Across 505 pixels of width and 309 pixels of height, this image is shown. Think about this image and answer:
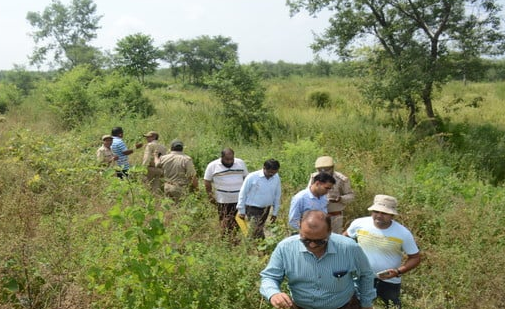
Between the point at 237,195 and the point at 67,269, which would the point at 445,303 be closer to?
the point at 237,195

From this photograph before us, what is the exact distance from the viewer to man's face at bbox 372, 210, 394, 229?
3.84 m

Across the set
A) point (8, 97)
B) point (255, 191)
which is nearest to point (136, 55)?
point (8, 97)

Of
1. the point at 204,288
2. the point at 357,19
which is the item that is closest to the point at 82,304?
the point at 204,288

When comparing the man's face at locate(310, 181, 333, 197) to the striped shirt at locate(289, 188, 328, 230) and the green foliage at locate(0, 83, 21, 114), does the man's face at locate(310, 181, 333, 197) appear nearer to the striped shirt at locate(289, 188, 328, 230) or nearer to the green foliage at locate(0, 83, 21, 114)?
the striped shirt at locate(289, 188, 328, 230)

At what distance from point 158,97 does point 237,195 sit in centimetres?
1199

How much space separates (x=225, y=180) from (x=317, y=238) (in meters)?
3.07

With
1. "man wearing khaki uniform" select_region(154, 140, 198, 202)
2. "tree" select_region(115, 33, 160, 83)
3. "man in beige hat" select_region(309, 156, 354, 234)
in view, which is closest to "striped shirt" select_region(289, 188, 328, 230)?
"man in beige hat" select_region(309, 156, 354, 234)

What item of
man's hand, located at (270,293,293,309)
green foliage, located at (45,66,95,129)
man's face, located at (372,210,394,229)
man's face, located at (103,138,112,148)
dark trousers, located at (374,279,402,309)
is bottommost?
dark trousers, located at (374,279,402,309)

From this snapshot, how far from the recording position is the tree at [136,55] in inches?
1042

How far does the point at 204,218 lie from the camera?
243 inches

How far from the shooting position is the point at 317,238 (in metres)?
2.83

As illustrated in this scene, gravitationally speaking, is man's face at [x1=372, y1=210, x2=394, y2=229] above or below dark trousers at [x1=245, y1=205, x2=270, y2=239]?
above

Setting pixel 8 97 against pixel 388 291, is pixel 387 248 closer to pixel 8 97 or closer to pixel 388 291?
pixel 388 291

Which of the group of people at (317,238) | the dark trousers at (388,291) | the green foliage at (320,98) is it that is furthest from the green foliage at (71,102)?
the dark trousers at (388,291)
